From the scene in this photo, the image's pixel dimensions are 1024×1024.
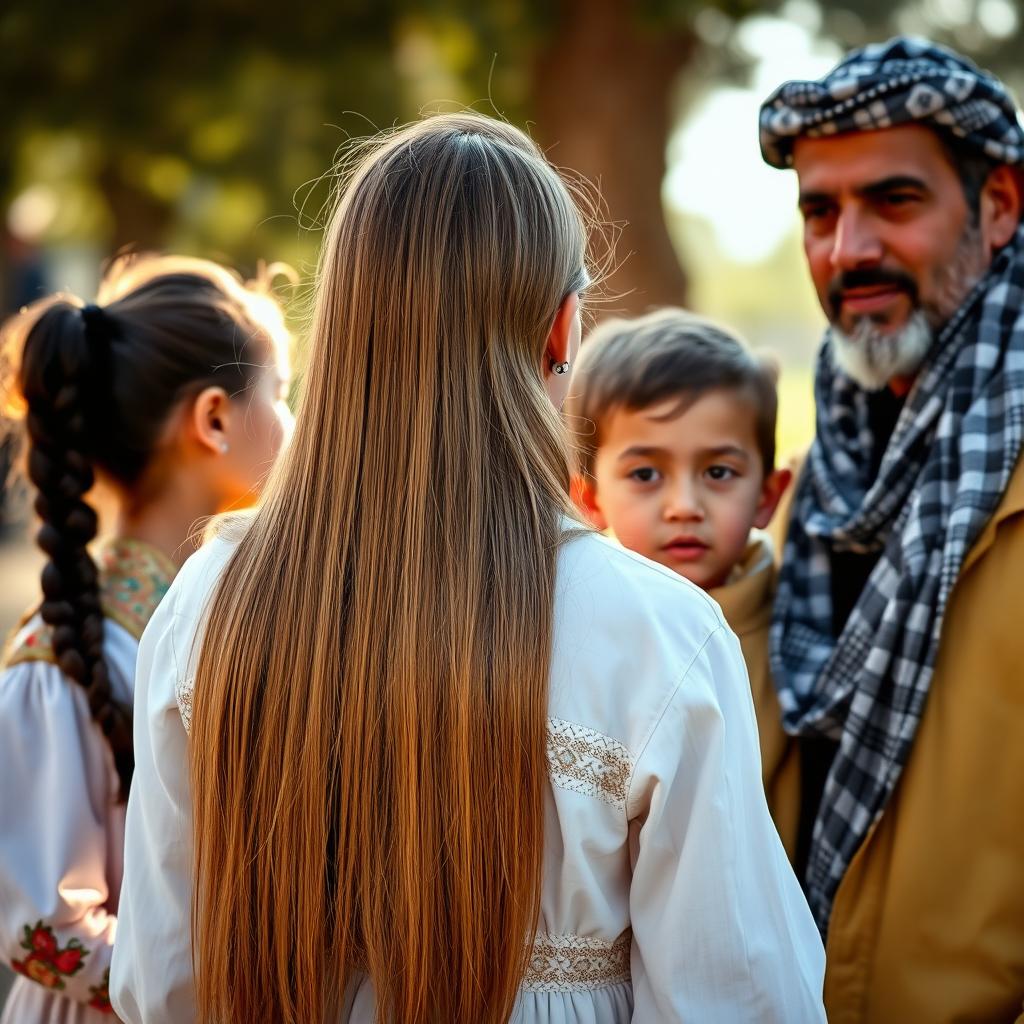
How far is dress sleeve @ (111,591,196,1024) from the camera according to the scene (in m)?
1.74

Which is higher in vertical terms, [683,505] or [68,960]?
[683,505]

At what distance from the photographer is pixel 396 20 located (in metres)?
8.03

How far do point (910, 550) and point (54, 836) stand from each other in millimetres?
1576

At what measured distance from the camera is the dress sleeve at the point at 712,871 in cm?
154

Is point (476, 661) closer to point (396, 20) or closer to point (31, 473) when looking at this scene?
point (31, 473)

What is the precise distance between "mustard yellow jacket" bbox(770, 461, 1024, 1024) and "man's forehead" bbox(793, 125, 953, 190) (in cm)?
70

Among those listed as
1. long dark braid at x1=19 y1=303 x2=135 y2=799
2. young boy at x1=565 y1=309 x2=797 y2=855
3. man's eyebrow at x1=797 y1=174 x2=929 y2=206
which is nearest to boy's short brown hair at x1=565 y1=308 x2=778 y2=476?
young boy at x1=565 y1=309 x2=797 y2=855

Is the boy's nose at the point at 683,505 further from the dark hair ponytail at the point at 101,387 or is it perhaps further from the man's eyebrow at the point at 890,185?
the dark hair ponytail at the point at 101,387

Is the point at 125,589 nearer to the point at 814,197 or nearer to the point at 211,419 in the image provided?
the point at 211,419

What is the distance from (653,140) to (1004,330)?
5.34 m

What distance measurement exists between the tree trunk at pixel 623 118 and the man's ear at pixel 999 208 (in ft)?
15.1

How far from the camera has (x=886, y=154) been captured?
2572 millimetres

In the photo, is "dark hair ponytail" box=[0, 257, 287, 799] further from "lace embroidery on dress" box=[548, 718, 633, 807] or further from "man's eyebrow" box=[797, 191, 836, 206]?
"man's eyebrow" box=[797, 191, 836, 206]

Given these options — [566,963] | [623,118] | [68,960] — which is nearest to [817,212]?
[566,963]
